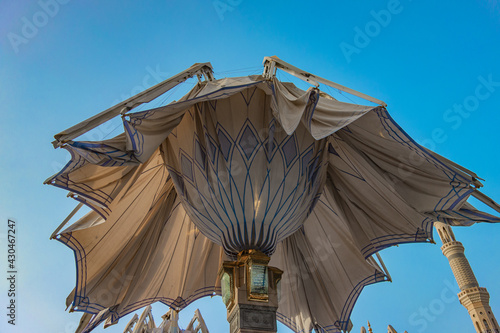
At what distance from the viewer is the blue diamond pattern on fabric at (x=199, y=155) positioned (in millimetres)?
6785

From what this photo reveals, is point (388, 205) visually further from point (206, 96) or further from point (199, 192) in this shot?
point (206, 96)

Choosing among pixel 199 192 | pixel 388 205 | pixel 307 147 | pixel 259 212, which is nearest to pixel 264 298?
pixel 259 212

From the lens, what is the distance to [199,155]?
682 centimetres

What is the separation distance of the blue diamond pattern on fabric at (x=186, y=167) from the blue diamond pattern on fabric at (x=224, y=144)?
0.59 meters

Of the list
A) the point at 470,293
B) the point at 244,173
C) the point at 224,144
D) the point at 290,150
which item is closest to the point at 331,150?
the point at 290,150

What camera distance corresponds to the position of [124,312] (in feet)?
26.7

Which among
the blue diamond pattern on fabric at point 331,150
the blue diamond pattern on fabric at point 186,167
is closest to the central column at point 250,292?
the blue diamond pattern on fabric at point 186,167

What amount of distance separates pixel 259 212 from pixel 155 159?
2.49 m

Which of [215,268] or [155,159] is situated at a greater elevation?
[155,159]

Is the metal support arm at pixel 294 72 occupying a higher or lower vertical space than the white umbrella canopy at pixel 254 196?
higher

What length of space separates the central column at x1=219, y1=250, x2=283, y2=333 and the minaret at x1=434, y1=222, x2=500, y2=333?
47.7ft

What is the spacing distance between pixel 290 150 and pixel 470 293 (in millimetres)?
14799

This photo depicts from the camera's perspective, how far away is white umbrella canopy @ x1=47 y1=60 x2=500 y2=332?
622 cm

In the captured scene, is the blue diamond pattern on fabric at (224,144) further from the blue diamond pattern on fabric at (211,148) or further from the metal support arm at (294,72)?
the metal support arm at (294,72)
